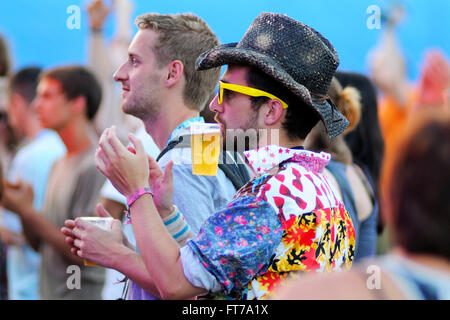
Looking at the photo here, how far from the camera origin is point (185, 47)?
3.28 m

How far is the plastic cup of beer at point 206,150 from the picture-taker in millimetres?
2669

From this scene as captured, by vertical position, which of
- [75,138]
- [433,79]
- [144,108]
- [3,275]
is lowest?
[3,275]

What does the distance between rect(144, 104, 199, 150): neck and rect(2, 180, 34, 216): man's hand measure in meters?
1.53

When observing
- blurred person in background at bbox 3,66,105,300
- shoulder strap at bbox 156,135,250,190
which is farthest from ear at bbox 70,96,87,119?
shoulder strap at bbox 156,135,250,190

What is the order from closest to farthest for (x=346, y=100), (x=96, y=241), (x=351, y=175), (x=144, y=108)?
(x=96, y=241) < (x=144, y=108) < (x=346, y=100) < (x=351, y=175)

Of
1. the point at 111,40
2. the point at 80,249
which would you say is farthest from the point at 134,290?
the point at 111,40

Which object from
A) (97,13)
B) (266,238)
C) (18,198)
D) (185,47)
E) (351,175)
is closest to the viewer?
(266,238)

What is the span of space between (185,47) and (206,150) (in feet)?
2.54

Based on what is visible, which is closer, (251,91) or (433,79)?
(251,91)

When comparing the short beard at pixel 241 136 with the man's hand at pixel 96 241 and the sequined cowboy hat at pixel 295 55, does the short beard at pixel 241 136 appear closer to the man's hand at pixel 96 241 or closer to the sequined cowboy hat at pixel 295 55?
the sequined cowboy hat at pixel 295 55

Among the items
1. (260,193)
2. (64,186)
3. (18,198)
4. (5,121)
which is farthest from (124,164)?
(5,121)

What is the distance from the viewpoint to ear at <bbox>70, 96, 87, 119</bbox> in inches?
198

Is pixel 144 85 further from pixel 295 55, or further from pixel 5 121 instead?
pixel 5 121

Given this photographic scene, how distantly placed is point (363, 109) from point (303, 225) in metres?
2.39
